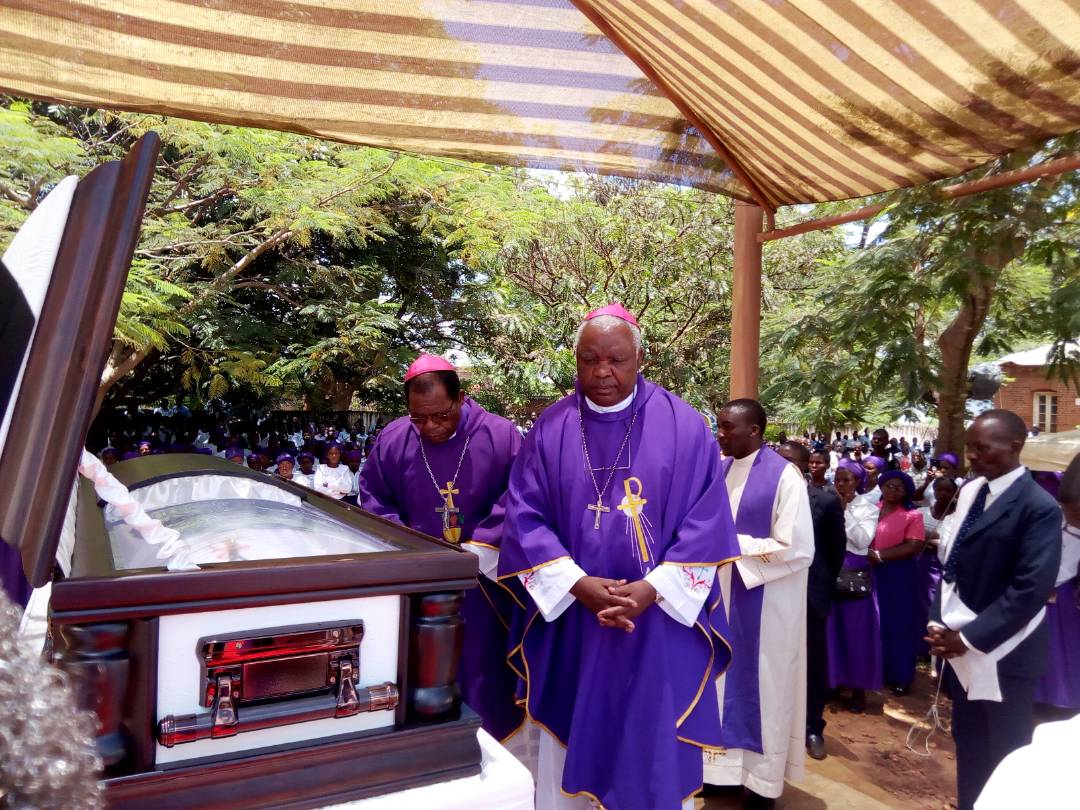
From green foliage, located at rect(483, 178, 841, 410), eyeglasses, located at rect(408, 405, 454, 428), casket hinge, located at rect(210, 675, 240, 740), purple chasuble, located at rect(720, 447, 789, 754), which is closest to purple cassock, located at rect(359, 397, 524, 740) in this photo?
eyeglasses, located at rect(408, 405, 454, 428)

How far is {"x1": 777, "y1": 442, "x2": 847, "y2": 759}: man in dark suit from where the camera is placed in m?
4.61

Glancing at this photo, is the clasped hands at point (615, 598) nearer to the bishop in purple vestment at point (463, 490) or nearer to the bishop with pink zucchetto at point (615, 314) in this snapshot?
the bishop in purple vestment at point (463, 490)

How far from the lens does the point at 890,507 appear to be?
570 cm

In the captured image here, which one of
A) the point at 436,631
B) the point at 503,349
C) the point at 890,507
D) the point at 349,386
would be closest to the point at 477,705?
the point at 436,631

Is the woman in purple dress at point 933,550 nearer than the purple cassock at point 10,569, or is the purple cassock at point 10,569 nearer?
the purple cassock at point 10,569

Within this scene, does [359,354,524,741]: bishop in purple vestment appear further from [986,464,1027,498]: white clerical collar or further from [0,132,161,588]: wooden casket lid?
[986,464,1027,498]: white clerical collar

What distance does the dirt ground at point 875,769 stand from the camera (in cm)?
395

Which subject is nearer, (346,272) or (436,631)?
(436,631)

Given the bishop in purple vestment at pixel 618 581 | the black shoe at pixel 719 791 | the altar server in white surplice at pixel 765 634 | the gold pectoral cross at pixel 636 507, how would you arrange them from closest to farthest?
the bishop in purple vestment at pixel 618 581 < the gold pectoral cross at pixel 636 507 < the altar server in white surplice at pixel 765 634 < the black shoe at pixel 719 791

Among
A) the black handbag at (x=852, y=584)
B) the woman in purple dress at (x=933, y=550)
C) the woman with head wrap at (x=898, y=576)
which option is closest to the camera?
the black handbag at (x=852, y=584)

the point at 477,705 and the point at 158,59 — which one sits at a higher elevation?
the point at 158,59

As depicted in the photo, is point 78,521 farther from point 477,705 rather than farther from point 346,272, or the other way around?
point 346,272

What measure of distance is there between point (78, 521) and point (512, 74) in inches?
96.3

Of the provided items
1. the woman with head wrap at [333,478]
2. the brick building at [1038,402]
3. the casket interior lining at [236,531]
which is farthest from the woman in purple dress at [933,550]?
the brick building at [1038,402]
